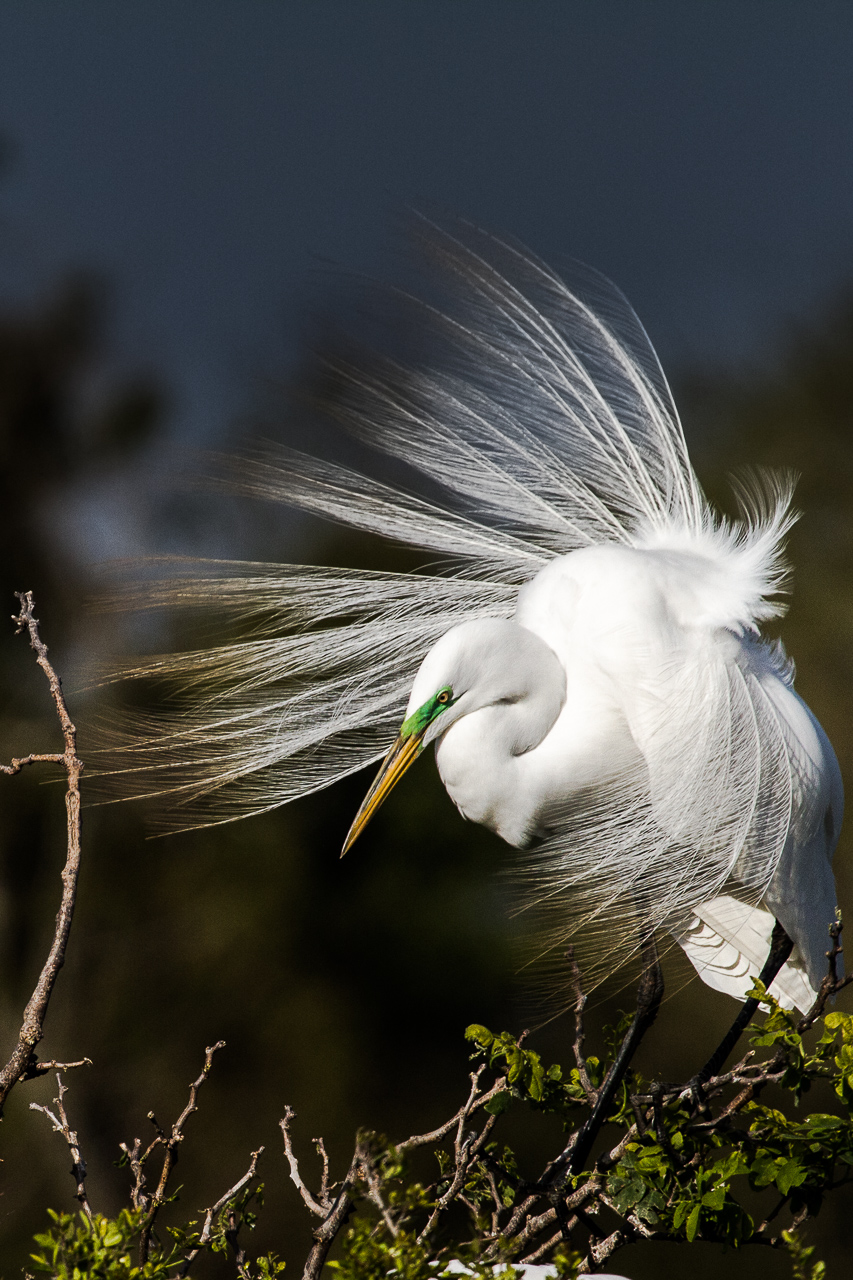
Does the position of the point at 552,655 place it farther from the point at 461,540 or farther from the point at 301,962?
the point at 301,962

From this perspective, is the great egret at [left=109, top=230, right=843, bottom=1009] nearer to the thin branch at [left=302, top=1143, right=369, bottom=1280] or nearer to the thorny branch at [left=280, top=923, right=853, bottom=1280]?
the thorny branch at [left=280, top=923, right=853, bottom=1280]

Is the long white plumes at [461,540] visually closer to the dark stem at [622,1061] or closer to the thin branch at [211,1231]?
the dark stem at [622,1061]

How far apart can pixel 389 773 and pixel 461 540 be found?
0.68 metres

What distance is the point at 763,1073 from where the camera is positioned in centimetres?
122

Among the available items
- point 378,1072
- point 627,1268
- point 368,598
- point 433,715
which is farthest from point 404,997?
point 433,715

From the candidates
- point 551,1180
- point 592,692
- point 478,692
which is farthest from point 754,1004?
point 478,692

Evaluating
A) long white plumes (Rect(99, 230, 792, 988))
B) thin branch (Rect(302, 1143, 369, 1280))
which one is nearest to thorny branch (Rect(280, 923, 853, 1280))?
thin branch (Rect(302, 1143, 369, 1280))

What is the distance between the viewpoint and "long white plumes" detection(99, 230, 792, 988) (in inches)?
65.2

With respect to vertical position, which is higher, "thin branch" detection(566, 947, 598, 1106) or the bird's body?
the bird's body

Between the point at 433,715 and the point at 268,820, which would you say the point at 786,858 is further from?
the point at 268,820

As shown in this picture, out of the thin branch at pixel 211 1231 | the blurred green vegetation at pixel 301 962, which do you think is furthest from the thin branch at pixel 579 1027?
the blurred green vegetation at pixel 301 962

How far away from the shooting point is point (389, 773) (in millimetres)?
1395

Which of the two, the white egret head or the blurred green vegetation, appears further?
the blurred green vegetation

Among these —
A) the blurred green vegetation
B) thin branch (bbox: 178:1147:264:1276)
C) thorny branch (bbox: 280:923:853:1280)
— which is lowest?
the blurred green vegetation
